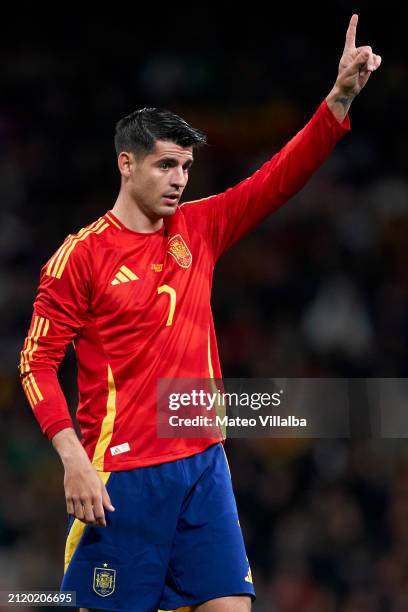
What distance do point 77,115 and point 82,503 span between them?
5.96 metres

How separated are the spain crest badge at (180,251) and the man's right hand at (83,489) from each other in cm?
78

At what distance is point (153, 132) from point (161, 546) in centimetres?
138

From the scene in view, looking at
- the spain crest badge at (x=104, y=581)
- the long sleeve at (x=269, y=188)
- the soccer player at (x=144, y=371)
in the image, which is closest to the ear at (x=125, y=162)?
the soccer player at (x=144, y=371)

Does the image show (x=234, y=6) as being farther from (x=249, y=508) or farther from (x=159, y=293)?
(x=159, y=293)

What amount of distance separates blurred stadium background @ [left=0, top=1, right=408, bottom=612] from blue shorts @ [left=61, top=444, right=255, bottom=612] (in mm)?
3209

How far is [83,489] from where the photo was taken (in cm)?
320

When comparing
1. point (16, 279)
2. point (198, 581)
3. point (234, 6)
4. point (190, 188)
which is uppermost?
point (234, 6)

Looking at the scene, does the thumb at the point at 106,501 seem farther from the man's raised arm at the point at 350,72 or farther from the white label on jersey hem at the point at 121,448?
the man's raised arm at the point at 350,72

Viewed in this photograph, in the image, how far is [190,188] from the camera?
8.38 meters

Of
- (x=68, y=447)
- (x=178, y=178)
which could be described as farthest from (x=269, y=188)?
(x=68, y=447)

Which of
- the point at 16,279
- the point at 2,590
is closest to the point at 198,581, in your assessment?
the point at 2,590

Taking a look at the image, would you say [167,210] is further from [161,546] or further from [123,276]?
[161,546]

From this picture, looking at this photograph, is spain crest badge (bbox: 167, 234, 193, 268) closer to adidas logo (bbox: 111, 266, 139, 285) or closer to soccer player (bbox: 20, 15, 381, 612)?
soccer player (bbox: 20, 15, 381, 612)

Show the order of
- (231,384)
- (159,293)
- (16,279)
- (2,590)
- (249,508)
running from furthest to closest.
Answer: (16,279) < (249,508) < (2,590) < (231,384) < (159,293)
